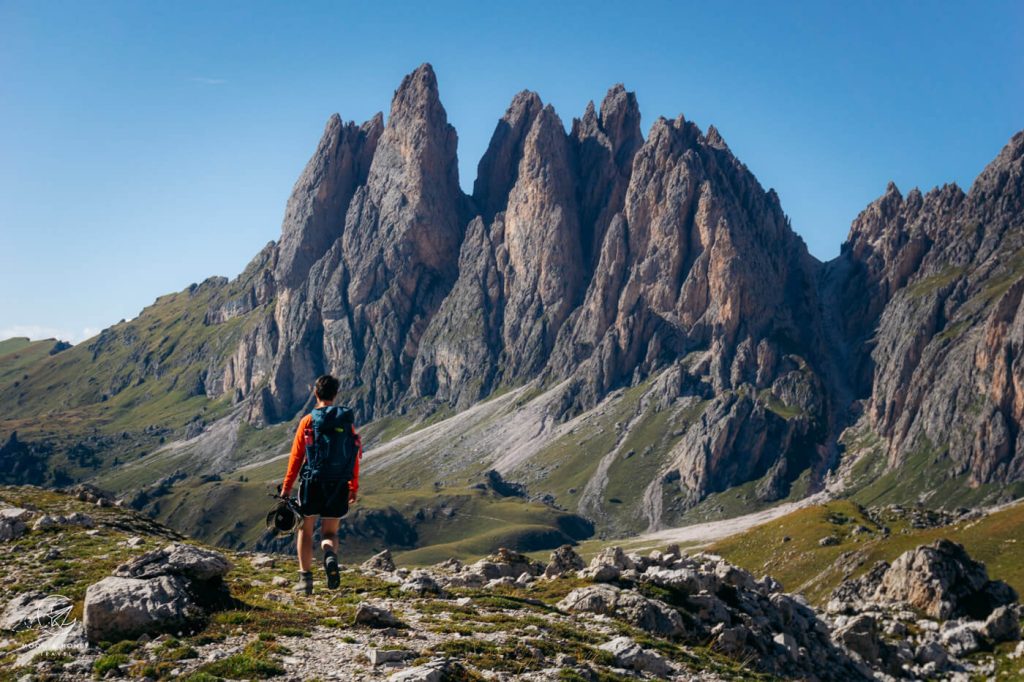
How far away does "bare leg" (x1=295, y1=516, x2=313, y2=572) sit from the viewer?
1056 inches

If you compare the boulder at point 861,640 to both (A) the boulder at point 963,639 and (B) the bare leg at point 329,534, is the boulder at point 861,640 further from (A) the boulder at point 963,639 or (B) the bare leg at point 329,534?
(B) the bare leg at point 329,534

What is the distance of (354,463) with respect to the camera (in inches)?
1054

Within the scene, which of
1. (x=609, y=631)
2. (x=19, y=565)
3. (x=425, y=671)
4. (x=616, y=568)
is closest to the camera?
(x=425, y=671)

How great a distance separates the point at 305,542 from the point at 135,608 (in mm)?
4846

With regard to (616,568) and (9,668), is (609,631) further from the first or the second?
(9,668)

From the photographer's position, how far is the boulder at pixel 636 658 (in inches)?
1136

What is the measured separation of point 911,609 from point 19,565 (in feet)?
209

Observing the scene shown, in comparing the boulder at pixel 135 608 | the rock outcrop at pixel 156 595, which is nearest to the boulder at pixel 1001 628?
the rock outcrop at pixel 156 595

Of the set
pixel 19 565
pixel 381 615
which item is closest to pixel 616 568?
pixel 381 615

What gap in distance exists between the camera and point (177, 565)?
28.3 meters

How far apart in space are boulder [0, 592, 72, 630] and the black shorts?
910 centimetres

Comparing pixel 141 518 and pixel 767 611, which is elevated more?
pixel 141 518

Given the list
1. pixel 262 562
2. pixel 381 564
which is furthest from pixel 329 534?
pixel 381 564

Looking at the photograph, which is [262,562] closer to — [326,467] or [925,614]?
[326,467]
